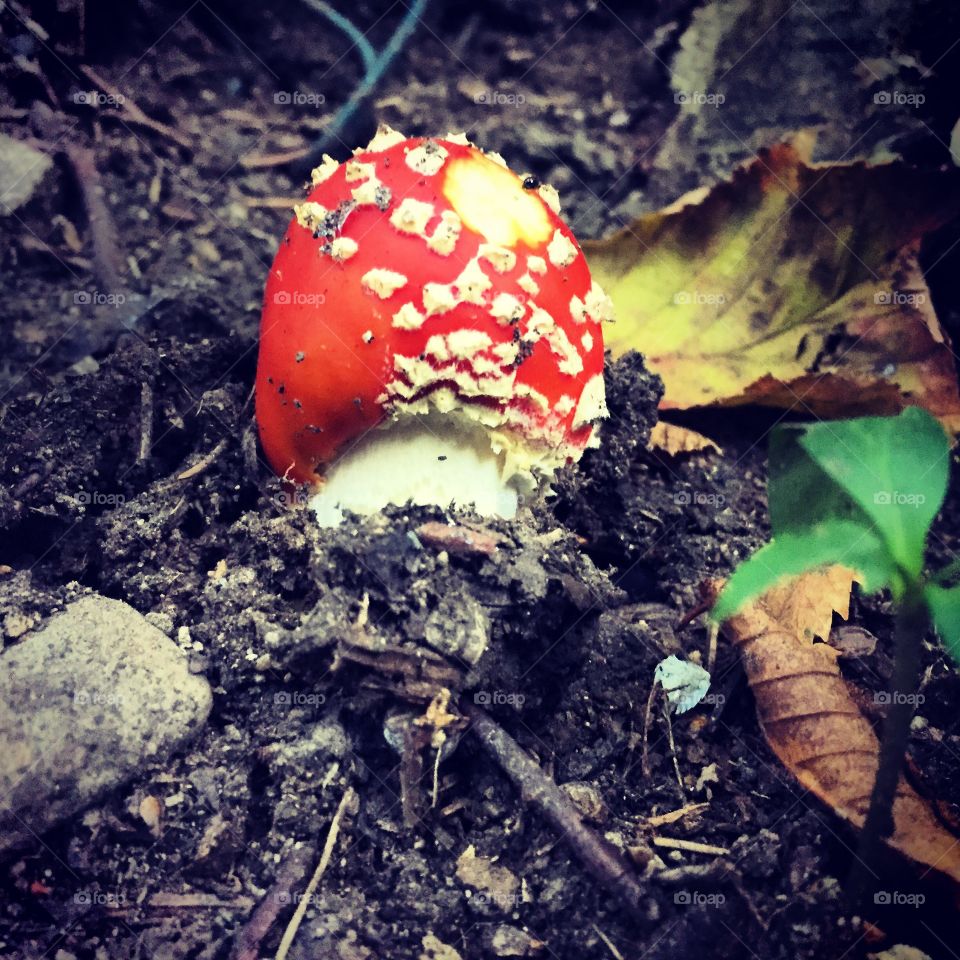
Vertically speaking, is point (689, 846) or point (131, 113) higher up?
point (131, 113)

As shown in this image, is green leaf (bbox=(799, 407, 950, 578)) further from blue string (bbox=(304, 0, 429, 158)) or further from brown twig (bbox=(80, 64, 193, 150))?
brown twig (bbox=(80, 64, 193, 150))

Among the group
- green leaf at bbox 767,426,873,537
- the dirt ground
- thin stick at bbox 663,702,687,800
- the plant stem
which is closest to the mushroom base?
the dirt ground

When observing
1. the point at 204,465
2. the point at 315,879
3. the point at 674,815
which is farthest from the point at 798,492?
the point at 204,465

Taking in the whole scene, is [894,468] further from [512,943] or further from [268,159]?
[268,159]

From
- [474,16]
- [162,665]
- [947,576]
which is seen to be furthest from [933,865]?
[474,16]

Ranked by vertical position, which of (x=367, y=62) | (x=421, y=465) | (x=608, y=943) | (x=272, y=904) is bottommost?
(x=272, y=904)

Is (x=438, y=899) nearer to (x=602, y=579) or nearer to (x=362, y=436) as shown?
(x=602, y=579)

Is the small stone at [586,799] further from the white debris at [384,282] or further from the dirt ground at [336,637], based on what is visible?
the white debris at [384,282]
